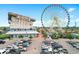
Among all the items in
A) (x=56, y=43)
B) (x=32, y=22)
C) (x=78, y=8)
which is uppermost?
(x=78, y=8)

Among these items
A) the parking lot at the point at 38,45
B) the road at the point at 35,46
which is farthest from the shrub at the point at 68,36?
the road at the point at 35,46

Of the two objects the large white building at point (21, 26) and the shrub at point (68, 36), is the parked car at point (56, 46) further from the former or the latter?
the large white building at point (21, 26)

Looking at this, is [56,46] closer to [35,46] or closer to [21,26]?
[35,46]

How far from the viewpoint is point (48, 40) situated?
207cm

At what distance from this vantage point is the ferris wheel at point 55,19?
2055 mm

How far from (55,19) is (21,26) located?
0.36 metres

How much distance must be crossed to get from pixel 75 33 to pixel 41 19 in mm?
385

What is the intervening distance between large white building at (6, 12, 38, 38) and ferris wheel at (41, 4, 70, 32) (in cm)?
13

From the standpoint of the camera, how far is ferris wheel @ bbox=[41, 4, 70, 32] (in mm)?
2055

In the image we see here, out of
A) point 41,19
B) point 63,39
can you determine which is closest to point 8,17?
point 41,19

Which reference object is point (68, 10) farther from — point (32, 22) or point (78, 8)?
point (32, 22)

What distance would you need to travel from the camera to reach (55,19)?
A: 207cm

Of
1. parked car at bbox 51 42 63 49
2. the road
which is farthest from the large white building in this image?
parked car at bbox 51 42 63 49

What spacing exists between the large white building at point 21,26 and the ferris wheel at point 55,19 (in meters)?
0.13
